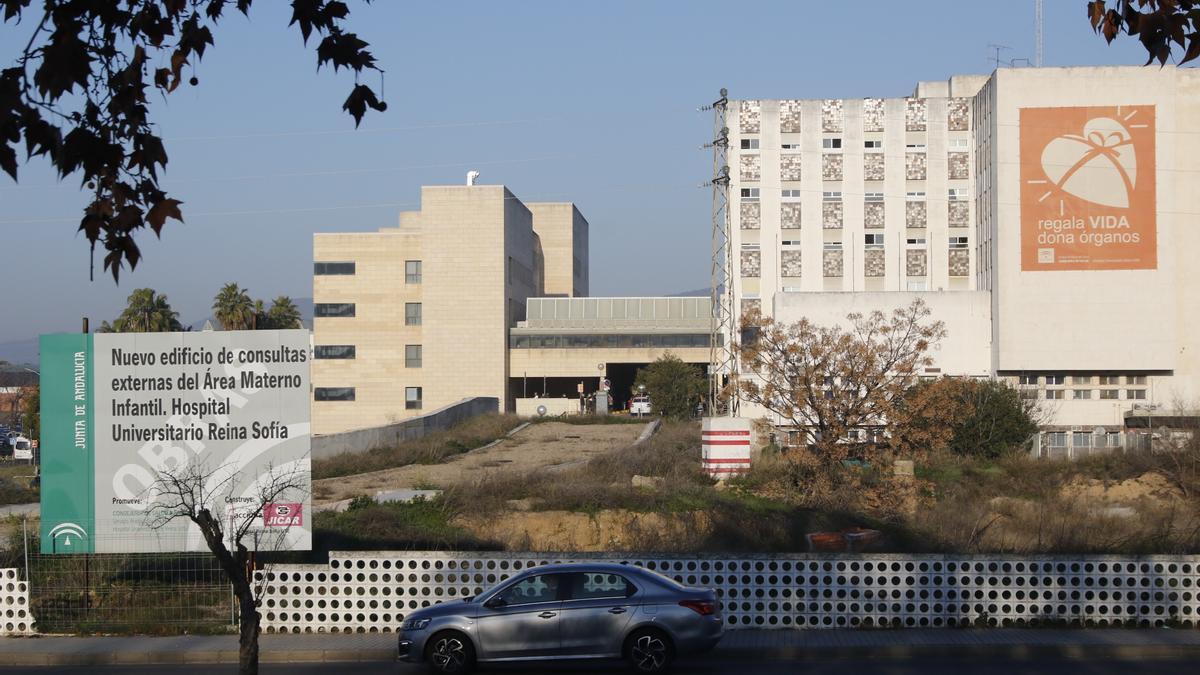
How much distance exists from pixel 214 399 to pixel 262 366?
2.85 feet

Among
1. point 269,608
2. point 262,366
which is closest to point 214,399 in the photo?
point 262,366

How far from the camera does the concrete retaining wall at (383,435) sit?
39938 millimetres

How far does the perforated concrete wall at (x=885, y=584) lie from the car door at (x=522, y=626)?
7.54 feet

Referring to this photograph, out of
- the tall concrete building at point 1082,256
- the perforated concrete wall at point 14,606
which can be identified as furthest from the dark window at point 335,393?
the perforated concrete wall at point 14,606

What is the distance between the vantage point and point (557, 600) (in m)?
14.2

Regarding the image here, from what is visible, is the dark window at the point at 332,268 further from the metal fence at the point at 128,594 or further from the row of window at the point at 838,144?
the metal fence at the point at 128,594

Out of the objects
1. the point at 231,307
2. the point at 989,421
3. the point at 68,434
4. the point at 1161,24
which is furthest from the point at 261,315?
the point at 1161,24

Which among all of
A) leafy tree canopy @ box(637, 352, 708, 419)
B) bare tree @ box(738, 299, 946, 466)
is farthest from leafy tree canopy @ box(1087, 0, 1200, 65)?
leafy tree canopy @ box(637, 352, 708, 419)

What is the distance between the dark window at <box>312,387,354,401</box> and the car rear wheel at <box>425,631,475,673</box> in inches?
2622

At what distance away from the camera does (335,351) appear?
79.4 meters

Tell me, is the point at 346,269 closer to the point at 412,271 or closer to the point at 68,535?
the point at 412,271

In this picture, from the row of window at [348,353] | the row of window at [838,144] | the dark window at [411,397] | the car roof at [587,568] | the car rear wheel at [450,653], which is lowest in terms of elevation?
the car rear wheel at [450,653]

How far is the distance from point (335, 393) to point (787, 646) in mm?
66952

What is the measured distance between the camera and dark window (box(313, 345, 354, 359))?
79250 mm
